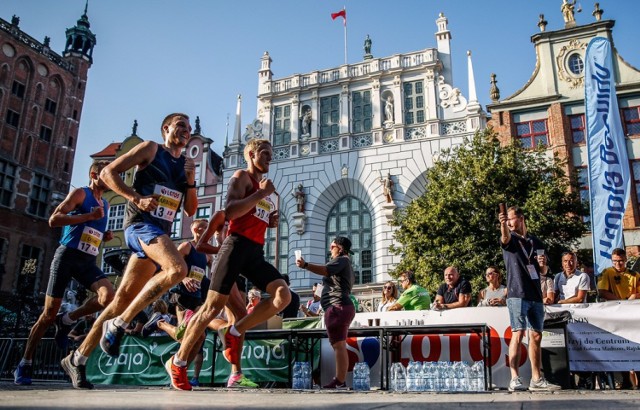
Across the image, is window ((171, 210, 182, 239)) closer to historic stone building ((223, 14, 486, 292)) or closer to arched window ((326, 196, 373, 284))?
historic stone building ((223, 14, 486, 292))

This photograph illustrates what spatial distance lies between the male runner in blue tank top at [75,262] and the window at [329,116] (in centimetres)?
2417

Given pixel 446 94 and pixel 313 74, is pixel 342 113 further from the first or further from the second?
pixel 446 94

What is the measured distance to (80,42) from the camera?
141 feet

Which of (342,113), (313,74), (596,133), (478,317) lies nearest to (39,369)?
(478,317)

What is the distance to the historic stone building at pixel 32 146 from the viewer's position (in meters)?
33.9

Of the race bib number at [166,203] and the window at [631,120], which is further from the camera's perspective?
the window at [631,120]

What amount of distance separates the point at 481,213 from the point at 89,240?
48.5 ft

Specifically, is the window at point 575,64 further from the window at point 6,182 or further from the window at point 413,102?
the window at point 6,182

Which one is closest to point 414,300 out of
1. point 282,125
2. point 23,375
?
point 23,375

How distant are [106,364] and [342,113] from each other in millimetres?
23384

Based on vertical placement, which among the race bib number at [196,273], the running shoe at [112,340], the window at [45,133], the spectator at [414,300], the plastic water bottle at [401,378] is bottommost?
the plastic water bottle at [401,378]

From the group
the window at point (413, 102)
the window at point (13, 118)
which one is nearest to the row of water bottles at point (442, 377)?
the window at point (413, 102)

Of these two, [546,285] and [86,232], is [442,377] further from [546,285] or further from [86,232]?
[86,232]

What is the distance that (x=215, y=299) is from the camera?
4.79 metres
